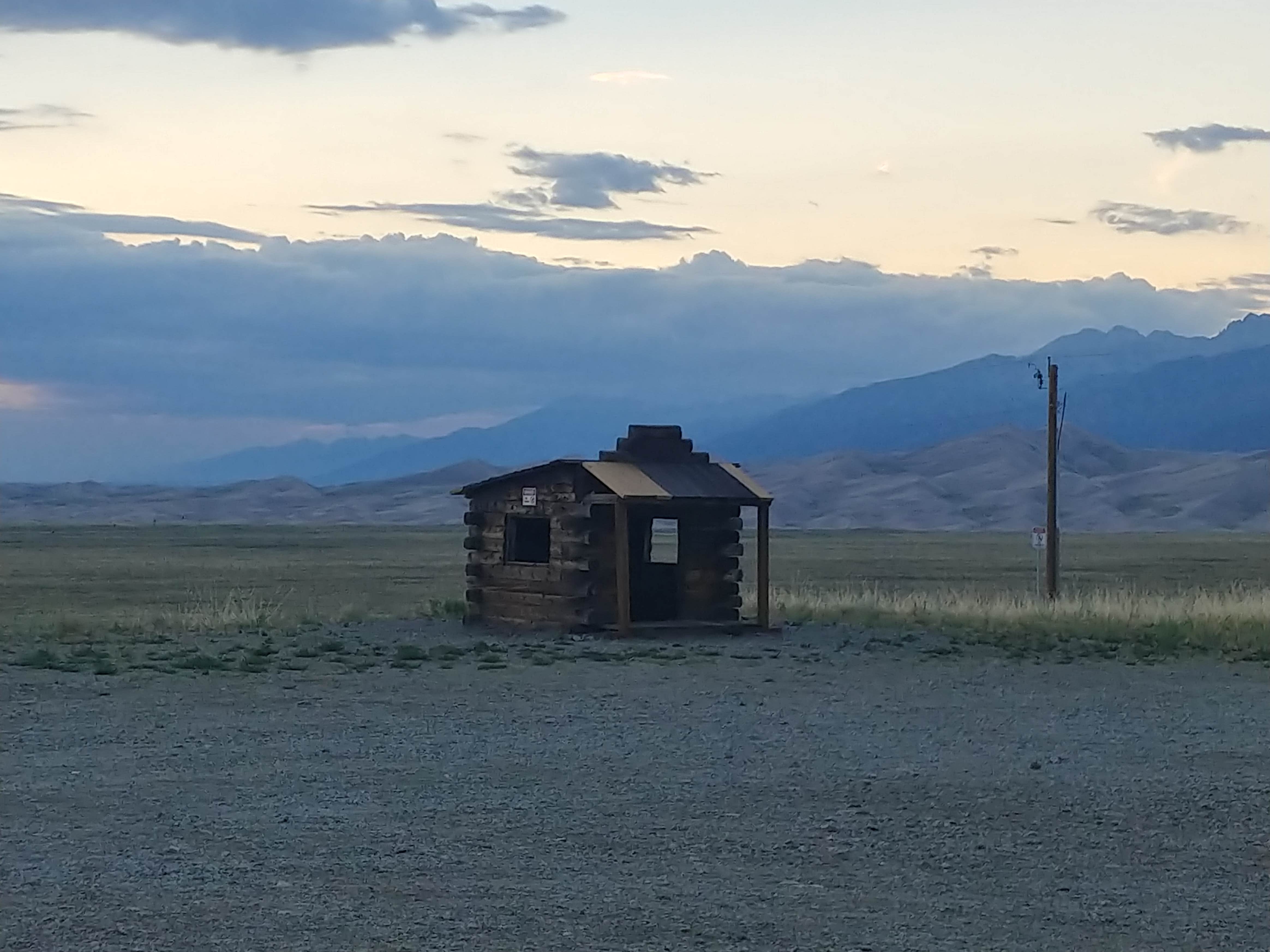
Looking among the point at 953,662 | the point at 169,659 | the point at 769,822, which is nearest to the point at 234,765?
the point at 769,822

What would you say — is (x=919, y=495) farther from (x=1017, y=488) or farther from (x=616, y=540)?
(x=616, y=540)

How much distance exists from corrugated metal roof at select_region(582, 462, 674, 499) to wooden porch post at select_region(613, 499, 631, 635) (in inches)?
7.2

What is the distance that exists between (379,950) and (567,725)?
22.9 ft

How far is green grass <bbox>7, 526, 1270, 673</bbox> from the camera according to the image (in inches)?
886

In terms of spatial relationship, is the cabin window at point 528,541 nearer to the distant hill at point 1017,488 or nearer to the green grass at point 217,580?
the green grass at point 217,580

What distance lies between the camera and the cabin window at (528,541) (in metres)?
23.8

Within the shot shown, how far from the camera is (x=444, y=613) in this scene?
26.4 m

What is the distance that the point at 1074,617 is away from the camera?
25.0 metres

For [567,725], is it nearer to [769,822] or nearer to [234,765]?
[234,765]

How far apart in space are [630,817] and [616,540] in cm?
1243

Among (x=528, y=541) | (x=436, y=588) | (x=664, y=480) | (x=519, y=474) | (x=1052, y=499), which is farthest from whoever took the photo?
(x=436, y=588)

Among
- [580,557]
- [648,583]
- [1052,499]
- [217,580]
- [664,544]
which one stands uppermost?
[1052,499]

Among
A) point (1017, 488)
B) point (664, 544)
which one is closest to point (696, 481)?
point (664, 544)

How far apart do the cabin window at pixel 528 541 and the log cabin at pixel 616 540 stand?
0.02 metres
